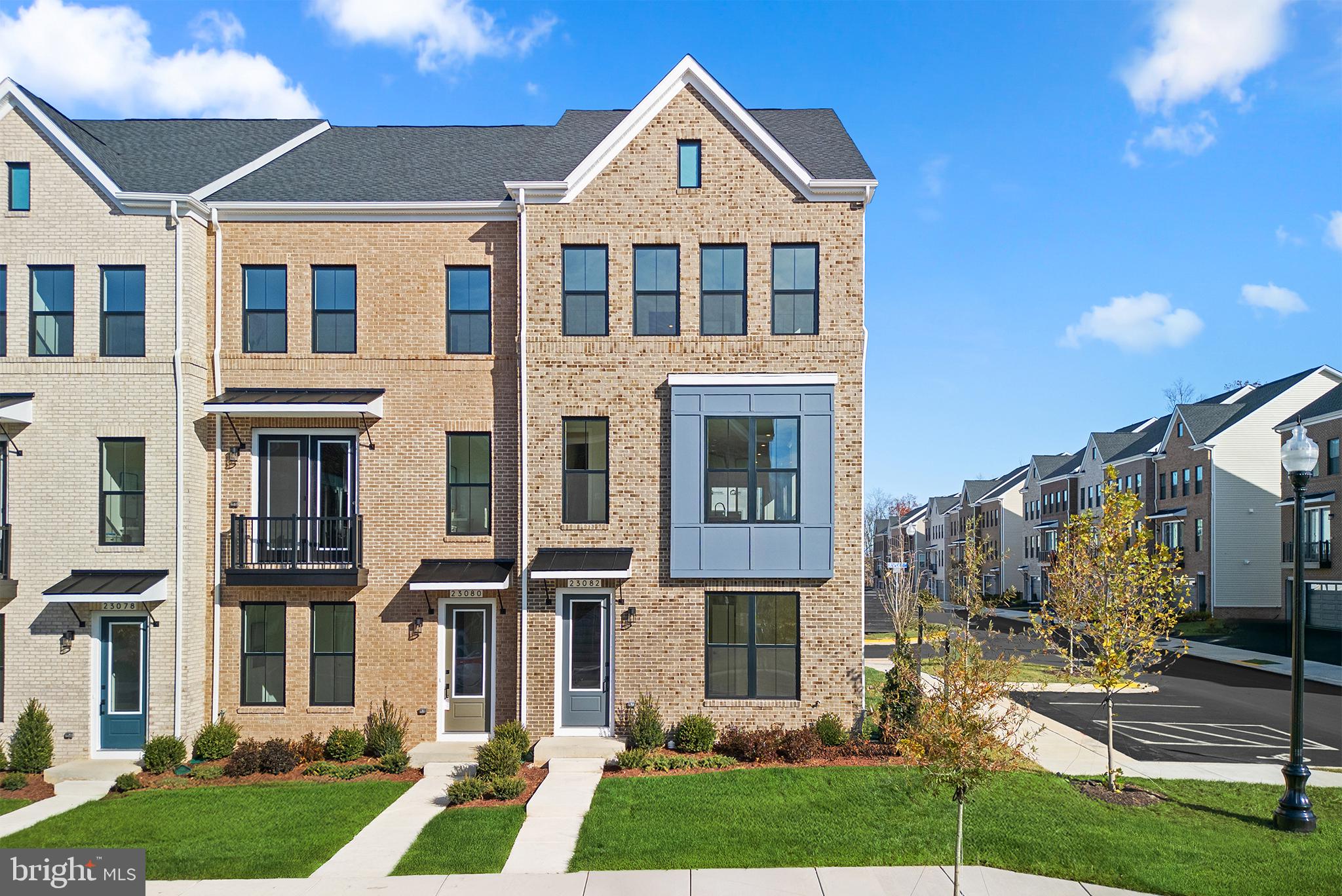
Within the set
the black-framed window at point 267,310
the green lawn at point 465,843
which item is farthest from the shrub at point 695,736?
the black-framed window at point 267,310

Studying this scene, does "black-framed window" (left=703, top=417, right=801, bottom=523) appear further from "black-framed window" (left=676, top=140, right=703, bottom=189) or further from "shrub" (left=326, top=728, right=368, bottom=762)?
"shrub" (left=326, top=728, right=368, bottom=762)

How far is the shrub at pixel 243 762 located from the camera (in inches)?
551

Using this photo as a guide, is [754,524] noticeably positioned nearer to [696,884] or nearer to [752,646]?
[752,646]

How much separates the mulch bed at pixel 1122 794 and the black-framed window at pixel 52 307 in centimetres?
1924

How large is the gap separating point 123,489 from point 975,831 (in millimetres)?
15482

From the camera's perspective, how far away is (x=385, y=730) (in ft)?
48.8

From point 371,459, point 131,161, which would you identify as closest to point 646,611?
point 371,459

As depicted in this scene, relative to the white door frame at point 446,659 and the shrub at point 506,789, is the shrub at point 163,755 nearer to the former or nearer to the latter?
the white door frame at point 446,659

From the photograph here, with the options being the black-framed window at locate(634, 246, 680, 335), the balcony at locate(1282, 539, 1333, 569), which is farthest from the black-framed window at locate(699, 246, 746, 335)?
the balcony at locate(1282, 539, 1333, 569)

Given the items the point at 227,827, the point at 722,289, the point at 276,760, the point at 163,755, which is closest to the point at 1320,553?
the point at 722,289

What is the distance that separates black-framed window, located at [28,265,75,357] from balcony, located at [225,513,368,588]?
4603mm

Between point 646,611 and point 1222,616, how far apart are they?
4250 cm

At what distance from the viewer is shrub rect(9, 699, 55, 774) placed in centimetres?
1413

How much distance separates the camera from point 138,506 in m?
15.2
